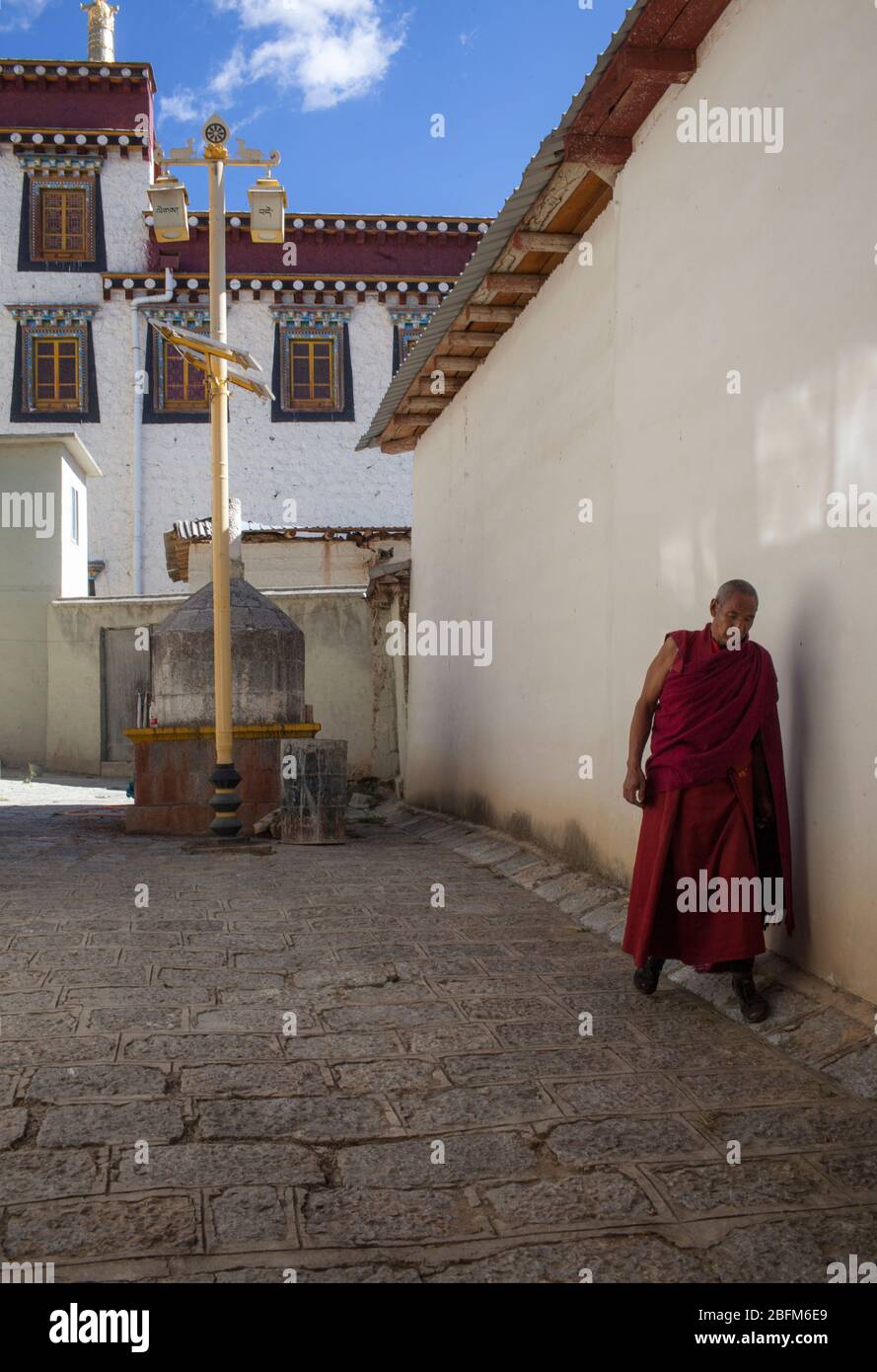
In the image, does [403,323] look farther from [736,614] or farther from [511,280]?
[736,614]

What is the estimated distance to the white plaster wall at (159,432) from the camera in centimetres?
2480

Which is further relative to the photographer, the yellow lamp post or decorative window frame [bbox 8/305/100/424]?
decorative window frame [bbox 8/305/100/424]

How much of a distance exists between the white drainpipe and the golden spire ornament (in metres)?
7.21

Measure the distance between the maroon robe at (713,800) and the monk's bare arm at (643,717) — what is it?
0.14 metres

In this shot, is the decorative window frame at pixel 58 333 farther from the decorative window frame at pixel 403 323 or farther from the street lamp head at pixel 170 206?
the street lamp head at pixel 170 206

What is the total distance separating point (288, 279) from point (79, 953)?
72.5 ft

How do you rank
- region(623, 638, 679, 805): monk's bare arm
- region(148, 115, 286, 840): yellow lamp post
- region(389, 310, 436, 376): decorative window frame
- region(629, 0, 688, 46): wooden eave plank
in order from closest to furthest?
region(623, 638, 679, 805): monk's bare arm, region(629, 0, 688, 46): wooden eave plank, region(148, 115, 286, 840): yellow lamp post, region(389, 310, 436, 376): decorative window frame

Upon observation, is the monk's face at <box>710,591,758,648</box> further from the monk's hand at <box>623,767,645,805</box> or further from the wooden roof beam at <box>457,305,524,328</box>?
the wooden roof beam at <box>457,305,524,328</box>

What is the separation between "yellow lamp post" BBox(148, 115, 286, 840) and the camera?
9.15 m

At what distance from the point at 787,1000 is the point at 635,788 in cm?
89

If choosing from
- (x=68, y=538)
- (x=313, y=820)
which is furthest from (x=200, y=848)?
(x=68, y=538)

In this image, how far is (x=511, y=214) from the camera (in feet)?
22.7

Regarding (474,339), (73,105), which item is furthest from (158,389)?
(474,339)

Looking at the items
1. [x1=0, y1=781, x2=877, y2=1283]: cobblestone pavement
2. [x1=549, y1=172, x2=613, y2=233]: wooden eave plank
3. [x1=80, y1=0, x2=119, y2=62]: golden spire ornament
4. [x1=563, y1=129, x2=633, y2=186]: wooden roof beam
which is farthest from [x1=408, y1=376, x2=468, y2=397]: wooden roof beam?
[x1=80, y1=0, x2=119, y2=62]: golden spire ornament
